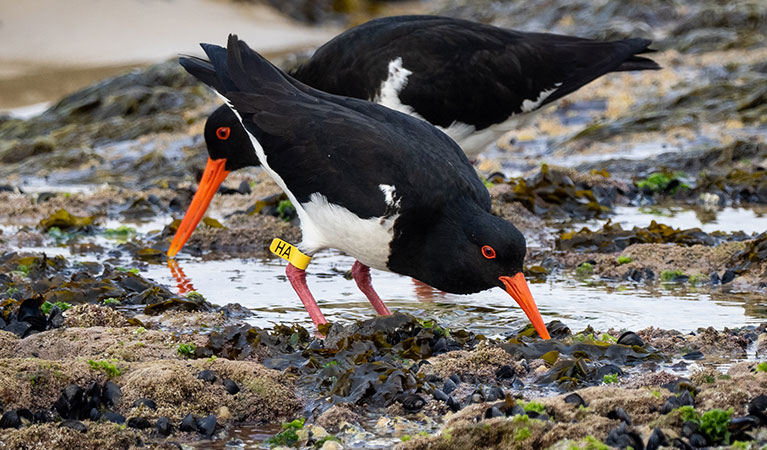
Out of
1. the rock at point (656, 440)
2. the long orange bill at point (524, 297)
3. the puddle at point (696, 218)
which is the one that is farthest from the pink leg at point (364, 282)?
the puddle at point (696, 218)

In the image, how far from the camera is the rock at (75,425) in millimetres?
3996

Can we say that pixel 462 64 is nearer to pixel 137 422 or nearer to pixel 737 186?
pixel 737 186

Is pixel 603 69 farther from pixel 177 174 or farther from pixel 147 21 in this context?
pixel 147 21

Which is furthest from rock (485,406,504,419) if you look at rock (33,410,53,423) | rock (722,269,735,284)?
rock (722,269,735,284)

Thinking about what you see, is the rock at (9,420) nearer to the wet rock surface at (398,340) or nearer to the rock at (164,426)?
the wet rock surface at (398,340)

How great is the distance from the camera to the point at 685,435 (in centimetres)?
378

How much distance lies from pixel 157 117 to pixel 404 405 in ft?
44.4

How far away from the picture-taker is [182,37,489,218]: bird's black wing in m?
5.15

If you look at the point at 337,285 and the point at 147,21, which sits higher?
the point at 147,21

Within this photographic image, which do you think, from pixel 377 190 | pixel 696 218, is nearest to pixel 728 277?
pixel 696 218

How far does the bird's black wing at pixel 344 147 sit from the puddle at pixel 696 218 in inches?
142

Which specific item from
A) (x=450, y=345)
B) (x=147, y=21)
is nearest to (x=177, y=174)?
(x=450, y=345)

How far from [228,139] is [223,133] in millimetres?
55

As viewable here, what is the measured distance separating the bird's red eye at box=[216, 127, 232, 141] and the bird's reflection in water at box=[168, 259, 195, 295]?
108cm
